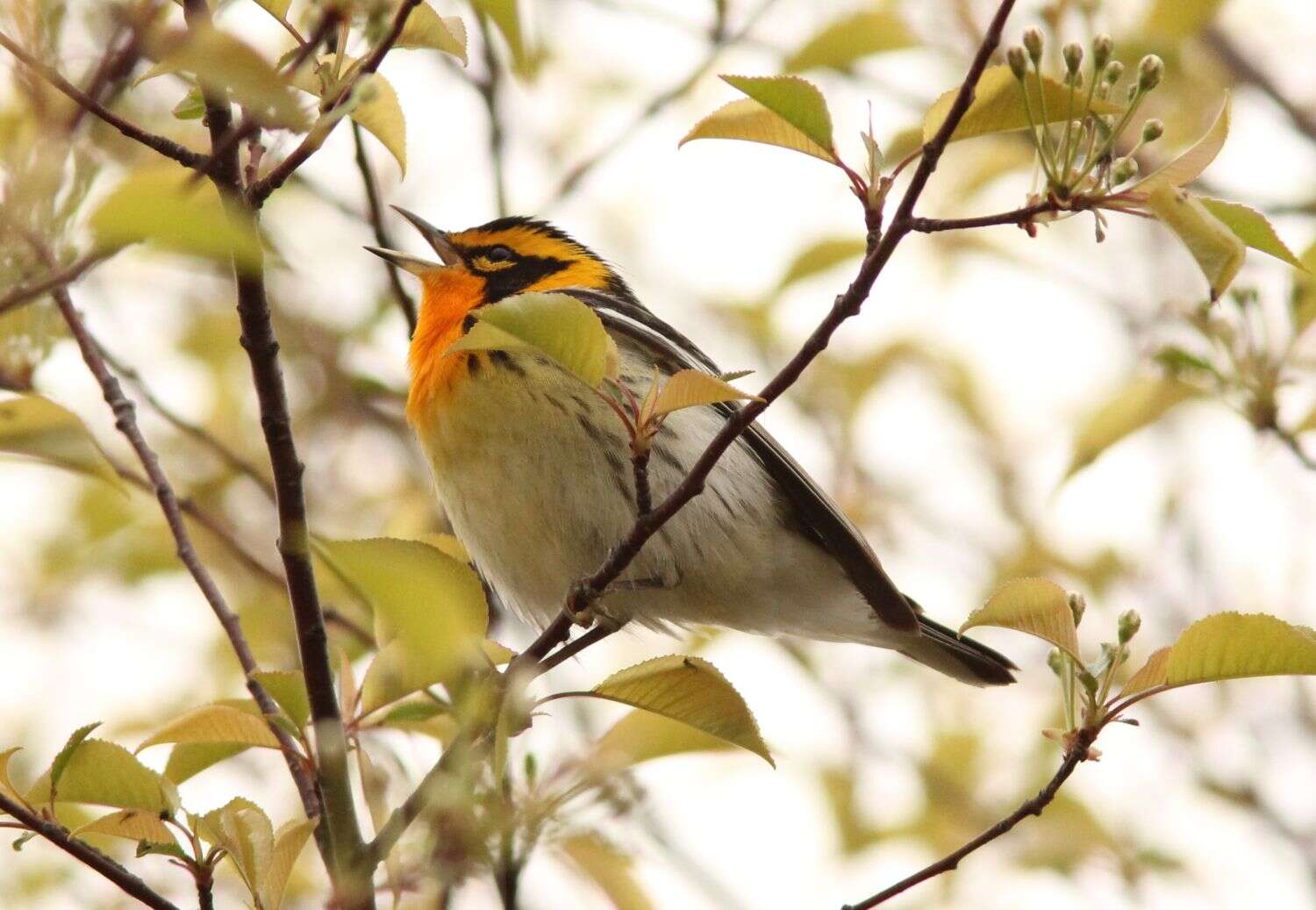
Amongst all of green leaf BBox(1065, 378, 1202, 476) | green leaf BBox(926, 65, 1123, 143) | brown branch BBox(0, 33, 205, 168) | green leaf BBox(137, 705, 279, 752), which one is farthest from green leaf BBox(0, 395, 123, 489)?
green leaf BBox(1065, 378, 1202, 476)

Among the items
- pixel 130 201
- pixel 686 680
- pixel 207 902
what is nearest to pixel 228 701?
pixel 207 902

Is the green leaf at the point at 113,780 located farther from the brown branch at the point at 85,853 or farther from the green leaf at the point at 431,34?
the green leaf at the point at 431,34

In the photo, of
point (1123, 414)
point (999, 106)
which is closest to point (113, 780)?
point (999, 106)

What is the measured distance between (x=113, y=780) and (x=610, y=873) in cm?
137

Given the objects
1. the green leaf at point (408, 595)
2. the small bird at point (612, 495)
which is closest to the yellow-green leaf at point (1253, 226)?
the green leaf at point (408, 595)

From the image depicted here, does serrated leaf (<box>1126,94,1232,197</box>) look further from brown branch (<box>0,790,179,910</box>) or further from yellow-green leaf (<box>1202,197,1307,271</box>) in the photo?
brown branch (<box>0,790,179,910</box>)

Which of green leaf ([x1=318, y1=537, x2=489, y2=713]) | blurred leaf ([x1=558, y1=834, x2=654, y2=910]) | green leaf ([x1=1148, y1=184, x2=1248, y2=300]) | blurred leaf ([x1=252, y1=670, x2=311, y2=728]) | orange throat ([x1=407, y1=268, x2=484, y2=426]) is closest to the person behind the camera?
green leaf ([x1=318, y1=537, x2=489, y2=713])

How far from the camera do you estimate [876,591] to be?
5383 millimetres

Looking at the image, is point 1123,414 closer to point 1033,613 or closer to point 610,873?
point 1033,613

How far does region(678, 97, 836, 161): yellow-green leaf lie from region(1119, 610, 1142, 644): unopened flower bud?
108cm

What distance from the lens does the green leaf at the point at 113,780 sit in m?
2.96

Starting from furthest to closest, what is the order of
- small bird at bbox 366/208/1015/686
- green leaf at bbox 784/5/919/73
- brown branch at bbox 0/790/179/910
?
small bird at bbox 366/208/1015/686, green leaf at bbox 784/5/919/73, brown branch at bbox 0/790/179/910

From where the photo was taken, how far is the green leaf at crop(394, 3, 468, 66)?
9.51 feet

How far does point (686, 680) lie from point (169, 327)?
5.51 m
